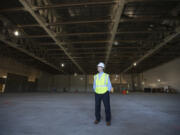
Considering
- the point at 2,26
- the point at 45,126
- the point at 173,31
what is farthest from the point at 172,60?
the point at 2,26

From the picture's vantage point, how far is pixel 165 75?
17062 millimetres

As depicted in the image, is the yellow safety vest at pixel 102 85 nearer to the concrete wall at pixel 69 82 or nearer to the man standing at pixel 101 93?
the man standing at pixel 101 93

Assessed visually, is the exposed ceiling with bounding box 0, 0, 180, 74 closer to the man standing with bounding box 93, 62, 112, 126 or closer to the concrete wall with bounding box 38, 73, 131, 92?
the man standing with bounding box 93, 62, 112, 126

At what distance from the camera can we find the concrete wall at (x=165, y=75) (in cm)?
1462

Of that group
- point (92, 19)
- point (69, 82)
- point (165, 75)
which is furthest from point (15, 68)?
point (165, 75)

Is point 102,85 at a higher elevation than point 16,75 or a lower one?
lower

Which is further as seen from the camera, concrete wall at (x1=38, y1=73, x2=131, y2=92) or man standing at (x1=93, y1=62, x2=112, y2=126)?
concrete wall at (x1=38, y1=73, x2=131, y2=92)

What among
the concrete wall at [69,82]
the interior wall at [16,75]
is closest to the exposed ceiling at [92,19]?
the interior wall at [16,75]

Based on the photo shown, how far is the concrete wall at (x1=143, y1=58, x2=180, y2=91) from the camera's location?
14625mm

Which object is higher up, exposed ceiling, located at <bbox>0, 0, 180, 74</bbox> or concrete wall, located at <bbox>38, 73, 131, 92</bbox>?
exposed ceiling, located at <bbox>0, 0, 180, 74</bbox>

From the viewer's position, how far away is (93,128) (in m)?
2.33

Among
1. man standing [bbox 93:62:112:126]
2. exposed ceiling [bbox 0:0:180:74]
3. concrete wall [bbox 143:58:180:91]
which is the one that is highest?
exposed ceiling [bbox 0:0:180:74]

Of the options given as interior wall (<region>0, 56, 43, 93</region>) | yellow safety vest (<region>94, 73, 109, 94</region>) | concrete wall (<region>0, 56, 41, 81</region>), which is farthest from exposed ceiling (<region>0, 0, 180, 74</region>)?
interior wall (<region>0, 56, 43, 93</region>)

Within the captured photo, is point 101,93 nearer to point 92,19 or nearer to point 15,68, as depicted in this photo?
point 92,19
